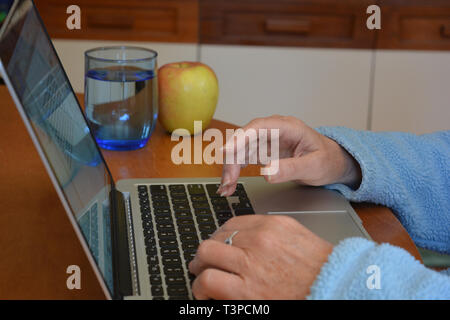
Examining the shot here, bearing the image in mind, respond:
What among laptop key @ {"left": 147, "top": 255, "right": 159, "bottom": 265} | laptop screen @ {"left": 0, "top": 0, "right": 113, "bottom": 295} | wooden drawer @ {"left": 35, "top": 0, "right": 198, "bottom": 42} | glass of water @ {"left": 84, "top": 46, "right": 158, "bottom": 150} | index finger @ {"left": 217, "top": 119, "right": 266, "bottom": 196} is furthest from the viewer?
wooden drawer @ {"left": 35, "top": 0, "right": 198, "bottom": 42}

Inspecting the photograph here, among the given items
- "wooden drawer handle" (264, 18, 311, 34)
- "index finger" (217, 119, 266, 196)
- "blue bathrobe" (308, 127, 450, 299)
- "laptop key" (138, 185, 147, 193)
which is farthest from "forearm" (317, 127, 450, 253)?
"wooden drawer handle" (264, 18, 311, 34)

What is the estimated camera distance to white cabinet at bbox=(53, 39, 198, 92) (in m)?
2.01

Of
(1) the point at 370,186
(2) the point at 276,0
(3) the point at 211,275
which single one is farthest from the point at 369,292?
(2) the point at 276,0

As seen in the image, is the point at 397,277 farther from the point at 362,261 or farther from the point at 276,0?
the point at 276,0

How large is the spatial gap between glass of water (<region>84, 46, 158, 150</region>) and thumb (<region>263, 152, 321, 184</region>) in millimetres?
296

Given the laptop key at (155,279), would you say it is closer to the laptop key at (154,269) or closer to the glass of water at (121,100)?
the laptop key at (154,269)

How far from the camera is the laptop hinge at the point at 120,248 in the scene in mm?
571

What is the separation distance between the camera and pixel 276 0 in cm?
200

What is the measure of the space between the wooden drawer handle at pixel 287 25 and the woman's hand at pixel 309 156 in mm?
1270

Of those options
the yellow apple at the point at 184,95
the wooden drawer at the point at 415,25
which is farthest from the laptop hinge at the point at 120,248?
the wooden drawer at the point at 415,25

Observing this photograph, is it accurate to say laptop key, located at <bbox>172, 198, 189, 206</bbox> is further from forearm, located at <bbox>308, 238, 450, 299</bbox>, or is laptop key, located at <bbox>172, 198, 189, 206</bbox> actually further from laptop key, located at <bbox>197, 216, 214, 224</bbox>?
forearm, located at <bbox>308, 238, 450, 299</bbox>

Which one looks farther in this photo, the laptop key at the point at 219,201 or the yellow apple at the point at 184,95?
the yellow apple at the point at 184,95

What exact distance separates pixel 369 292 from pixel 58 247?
1.12ft

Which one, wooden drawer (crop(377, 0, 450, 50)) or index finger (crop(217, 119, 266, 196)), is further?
wooden drawer (crop(377, 0, 450, 50))
